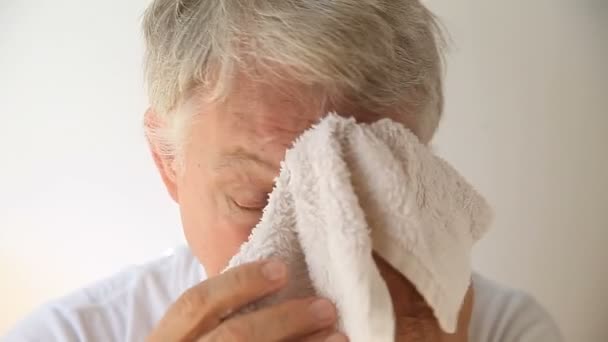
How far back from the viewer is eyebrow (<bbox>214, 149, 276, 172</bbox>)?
0.70 m

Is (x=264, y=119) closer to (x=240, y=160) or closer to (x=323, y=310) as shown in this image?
(x=240, y=160)

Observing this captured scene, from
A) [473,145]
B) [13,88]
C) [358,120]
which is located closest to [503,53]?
[473,145]

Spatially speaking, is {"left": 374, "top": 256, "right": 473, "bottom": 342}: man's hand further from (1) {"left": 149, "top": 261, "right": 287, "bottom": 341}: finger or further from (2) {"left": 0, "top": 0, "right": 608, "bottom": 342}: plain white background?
(2) {"left": 0, "top": 0, "right": 608, "bottom": 342}: plain white background

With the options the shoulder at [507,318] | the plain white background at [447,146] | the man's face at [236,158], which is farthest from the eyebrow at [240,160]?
the plain white background at [447,146]

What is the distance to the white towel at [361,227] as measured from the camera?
1.66 ft

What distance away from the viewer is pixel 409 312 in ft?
1.94

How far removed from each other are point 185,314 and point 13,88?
0.90 meters

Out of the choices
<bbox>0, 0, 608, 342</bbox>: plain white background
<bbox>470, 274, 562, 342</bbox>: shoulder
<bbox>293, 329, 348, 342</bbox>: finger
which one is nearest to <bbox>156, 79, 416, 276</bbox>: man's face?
<bbox>293, 329, 348, 342</bbox>: finger

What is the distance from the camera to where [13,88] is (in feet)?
4.19

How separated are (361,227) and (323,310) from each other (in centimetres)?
8

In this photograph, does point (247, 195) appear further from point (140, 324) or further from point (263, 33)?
point (140, 324)

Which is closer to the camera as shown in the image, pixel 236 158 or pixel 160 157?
pixel 236 158

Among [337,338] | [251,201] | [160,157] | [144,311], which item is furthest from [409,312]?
[144,311]

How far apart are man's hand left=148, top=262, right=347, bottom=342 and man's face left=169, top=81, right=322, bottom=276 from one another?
179 millimetres
